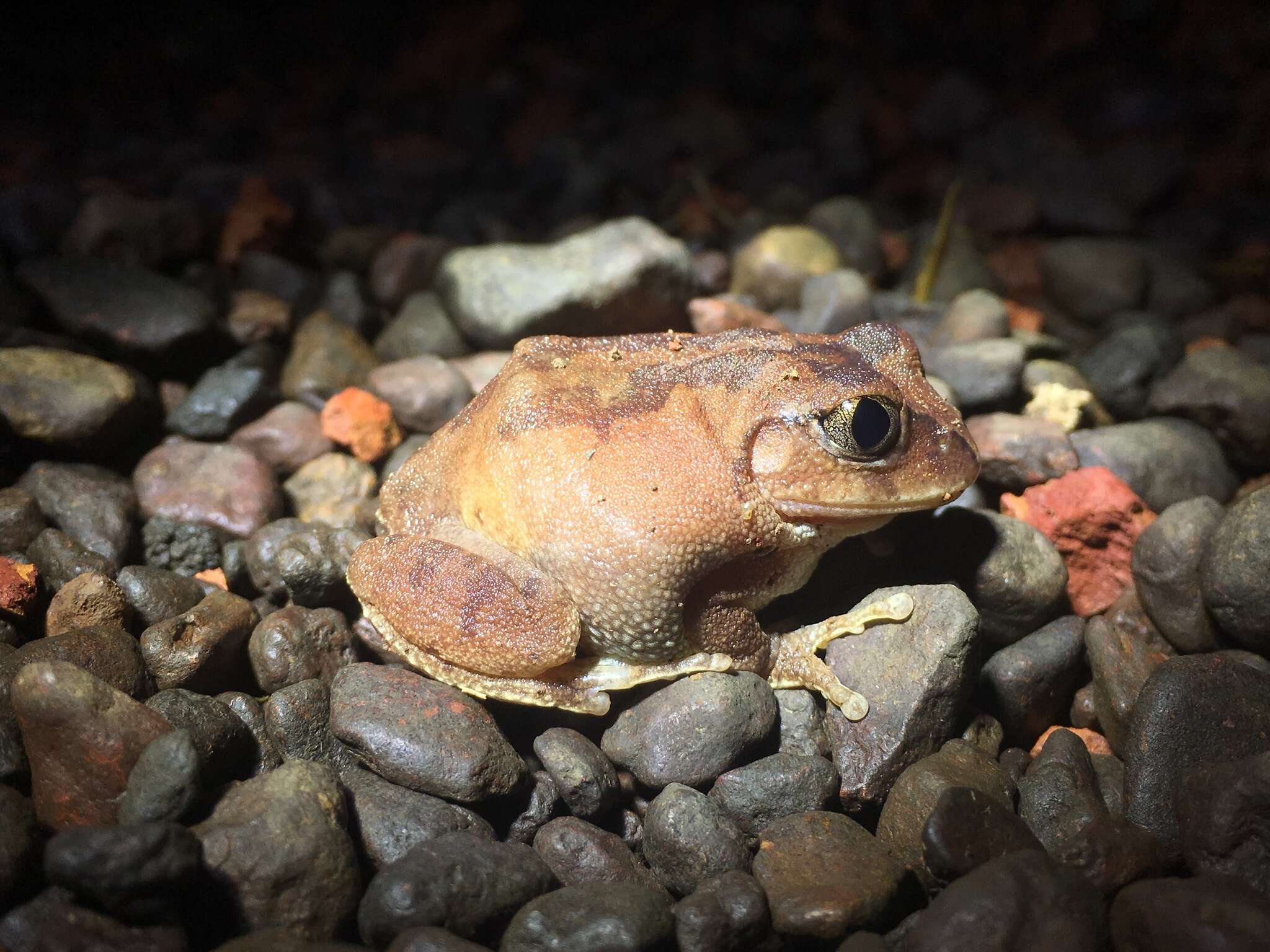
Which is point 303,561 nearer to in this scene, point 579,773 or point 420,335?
point 579,773

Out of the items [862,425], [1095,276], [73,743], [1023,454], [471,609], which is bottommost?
[73,743]

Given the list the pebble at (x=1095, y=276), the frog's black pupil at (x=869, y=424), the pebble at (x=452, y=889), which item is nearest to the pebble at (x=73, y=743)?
the pebble at (x=452, y=889)

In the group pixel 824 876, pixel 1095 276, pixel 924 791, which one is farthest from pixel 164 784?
pixel 1095 276

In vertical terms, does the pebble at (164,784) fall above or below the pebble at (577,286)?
below

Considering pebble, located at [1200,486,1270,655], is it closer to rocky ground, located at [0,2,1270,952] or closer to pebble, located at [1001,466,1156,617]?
rocky ground, located at [0,2,1270,952]

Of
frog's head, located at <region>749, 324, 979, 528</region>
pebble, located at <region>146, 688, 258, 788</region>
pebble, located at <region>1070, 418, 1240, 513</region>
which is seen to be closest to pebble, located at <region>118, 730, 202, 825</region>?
pebble, located at <region>146, 688, 258, 788</region>

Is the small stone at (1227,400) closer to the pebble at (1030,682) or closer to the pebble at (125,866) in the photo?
the pebble at (1030,682)

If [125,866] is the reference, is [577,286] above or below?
above
